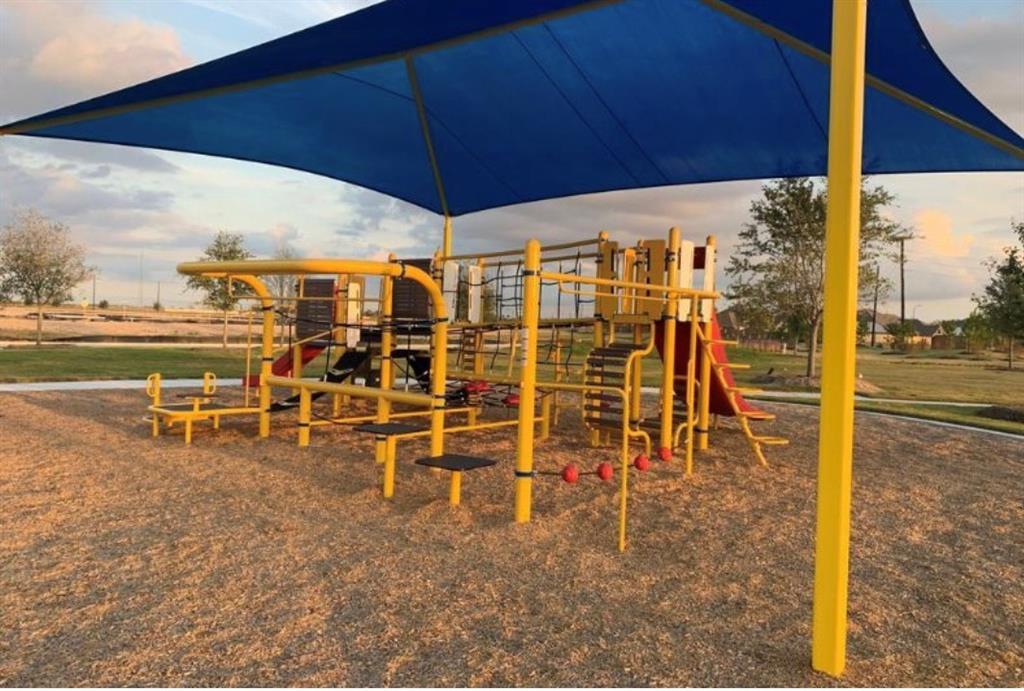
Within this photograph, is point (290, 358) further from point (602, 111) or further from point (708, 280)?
point (708, 280)

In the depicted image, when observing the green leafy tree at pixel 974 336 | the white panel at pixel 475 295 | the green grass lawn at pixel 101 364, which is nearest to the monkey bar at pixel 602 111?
the white panel at pixel 475 295

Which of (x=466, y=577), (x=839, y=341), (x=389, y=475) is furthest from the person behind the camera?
(x=389, y=475)

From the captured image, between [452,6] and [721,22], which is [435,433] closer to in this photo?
[452,6]

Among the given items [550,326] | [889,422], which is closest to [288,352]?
[550,326]

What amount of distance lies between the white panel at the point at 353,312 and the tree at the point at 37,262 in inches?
835

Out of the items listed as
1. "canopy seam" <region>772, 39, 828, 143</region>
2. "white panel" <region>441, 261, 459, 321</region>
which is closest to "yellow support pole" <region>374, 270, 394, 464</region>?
"white panel" <region>441, 261, 459, 321</region>

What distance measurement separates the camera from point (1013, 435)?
1009 cm

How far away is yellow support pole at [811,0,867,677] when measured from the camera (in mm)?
2715

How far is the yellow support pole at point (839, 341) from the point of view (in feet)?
8.91

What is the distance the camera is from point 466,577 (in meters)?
3.72

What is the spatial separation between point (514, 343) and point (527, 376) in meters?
3.23

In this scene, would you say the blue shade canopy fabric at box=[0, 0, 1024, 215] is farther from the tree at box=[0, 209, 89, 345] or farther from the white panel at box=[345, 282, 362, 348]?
the tree at box=[0, 209, 89, 345]

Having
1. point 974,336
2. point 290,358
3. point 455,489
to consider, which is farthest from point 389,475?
point 974,336

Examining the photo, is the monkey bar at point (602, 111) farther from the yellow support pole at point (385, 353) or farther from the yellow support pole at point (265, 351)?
the yellow support pole at point (385, 353)
